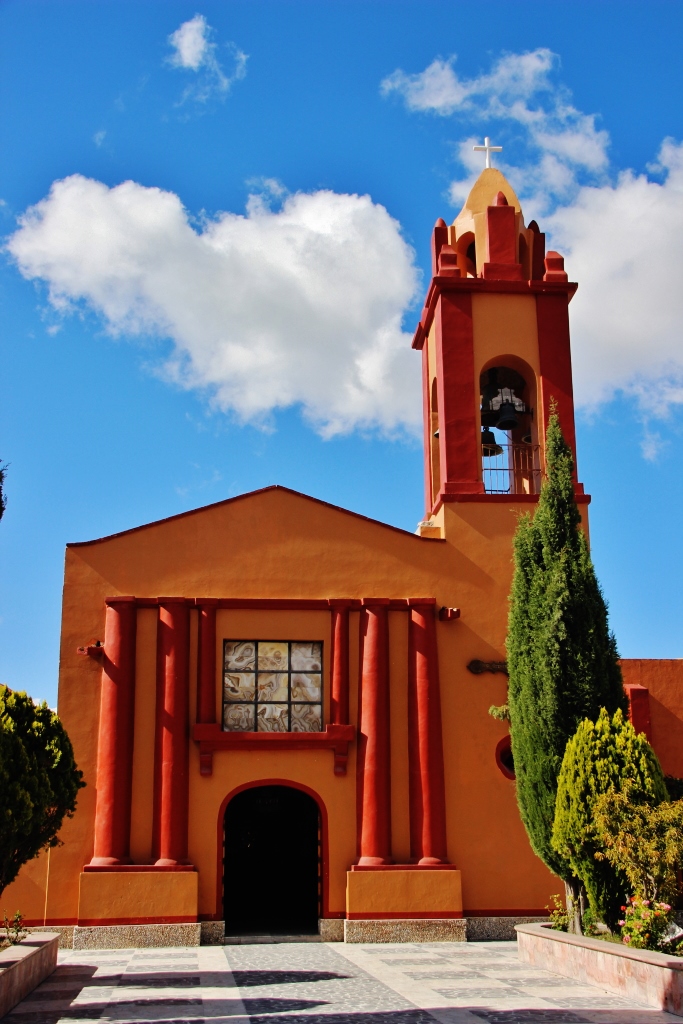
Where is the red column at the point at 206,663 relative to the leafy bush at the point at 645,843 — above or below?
above

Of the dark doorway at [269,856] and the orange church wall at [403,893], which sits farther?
the dark doorway at [269,856]

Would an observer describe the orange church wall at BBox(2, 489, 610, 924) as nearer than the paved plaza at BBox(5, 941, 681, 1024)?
No

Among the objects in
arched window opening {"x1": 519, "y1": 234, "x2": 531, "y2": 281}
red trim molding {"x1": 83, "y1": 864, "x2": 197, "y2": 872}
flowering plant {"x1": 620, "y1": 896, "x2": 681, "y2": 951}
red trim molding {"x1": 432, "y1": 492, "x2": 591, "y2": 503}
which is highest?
arched window opening {"x1": 519, "y1": 234, "x2": 531, "y2": 281}

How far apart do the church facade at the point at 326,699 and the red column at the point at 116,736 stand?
33 mm

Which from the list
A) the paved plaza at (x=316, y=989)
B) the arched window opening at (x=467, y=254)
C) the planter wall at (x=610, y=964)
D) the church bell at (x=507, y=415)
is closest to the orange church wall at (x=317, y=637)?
the paved plaza at (x=316, y=989)

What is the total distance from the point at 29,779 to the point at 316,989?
4.03m

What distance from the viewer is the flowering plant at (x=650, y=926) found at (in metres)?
11.7

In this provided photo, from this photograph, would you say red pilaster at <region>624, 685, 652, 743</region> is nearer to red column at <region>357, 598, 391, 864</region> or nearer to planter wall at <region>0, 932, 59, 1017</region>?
red column at <region>357, 598, 391, 864</region>

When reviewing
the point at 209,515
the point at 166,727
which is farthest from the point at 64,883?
the point at 209,515

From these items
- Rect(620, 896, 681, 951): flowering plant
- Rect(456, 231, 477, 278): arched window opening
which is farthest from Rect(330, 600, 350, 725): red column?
Rect(456, 231, 477, 278): arched window opening

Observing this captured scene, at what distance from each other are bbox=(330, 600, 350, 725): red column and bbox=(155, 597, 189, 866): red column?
2.41 meters

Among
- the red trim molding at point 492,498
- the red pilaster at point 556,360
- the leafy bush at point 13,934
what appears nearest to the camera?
the leafy bush at point 13,934

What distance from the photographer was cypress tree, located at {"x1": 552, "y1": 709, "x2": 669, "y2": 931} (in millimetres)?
12875

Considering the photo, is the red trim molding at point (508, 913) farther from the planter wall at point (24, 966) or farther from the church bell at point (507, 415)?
the church bell at point (507, 415)
